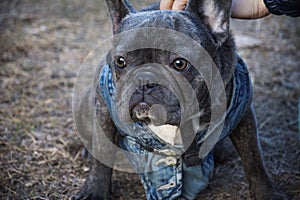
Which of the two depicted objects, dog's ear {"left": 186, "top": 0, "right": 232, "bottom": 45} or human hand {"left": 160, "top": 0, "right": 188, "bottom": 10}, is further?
human hand {"left": 160, "top": 0, "right": 188, "bottom": 10}

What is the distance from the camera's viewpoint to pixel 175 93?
2.98 metres

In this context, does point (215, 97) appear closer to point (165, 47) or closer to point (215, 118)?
point (215, 118)

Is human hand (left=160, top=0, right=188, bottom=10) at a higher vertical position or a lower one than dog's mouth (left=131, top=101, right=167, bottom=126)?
higher

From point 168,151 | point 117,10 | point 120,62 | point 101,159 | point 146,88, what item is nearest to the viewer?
point 146,88

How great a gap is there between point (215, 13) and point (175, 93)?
0.59 m

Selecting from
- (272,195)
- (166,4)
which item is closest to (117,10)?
(166,4)

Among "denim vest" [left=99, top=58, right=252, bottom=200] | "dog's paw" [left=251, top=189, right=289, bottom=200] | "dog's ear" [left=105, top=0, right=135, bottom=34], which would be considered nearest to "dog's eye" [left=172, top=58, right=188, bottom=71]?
"denim vest" [left=99, top=58, right=252, bottom=200]

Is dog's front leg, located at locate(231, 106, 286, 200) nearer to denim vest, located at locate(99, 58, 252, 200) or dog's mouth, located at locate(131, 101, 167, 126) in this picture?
denim vest, located at locate(99, 58, 252, 200)

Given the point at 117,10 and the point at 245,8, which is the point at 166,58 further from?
the point at 245,8

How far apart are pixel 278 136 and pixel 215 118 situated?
1.47 metres

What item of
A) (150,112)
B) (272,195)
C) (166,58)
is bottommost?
(272,195)

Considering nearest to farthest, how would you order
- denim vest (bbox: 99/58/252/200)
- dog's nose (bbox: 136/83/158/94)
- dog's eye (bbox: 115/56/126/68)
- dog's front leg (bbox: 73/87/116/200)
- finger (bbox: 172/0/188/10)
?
1. dog's nose (bbox: 136/83/158/94)
2. dog's eye (bbox: 115/56/126/68)
3. denim vest (bbox: 99/58/252/200)
4. finger (bbox: 172/0/188/10)
5. dog's front leg (bbox: 73/87/116/200)

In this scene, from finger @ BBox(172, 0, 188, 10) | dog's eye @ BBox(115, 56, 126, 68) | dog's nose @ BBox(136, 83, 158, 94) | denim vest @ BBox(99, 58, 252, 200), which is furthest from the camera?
finger @ BBox(172, 0, 188, 10)

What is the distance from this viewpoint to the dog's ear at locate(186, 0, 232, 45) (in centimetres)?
315
